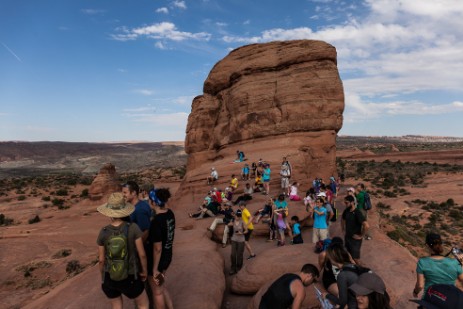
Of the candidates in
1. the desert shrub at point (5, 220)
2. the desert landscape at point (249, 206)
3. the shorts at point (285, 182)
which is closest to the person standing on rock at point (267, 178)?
the desert landscape at point (249, 206)

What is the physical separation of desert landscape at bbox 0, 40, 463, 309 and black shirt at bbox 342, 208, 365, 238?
50.5 inches

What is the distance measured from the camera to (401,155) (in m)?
69.1

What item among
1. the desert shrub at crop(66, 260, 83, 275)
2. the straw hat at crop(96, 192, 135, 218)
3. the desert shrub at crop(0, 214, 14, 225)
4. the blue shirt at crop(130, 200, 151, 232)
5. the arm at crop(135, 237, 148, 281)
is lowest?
the desert shrub at crop(0, 214, 14, 225)

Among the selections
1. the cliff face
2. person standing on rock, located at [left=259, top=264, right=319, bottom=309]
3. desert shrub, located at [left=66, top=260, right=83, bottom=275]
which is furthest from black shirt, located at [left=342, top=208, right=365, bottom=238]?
desert shrub, located at [left=66, top=260, right=83, bottom=275]

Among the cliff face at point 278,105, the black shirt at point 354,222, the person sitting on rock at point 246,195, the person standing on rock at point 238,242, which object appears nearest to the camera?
the black shirt at point 354,222

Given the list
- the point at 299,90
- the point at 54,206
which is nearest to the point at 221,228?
the point at 299,90

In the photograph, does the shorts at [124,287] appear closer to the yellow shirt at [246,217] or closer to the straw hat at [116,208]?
the straw hat at [116,208]

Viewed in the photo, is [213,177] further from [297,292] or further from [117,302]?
[297,292]

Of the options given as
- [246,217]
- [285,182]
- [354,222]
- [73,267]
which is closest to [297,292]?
[354,222]

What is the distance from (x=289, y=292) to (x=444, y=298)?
5.99 feet

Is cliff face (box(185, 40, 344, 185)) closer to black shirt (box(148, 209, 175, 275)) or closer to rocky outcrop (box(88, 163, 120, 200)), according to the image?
rocky outcrop (box(88, 163, 120, 200))

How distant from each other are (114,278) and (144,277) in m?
0.47

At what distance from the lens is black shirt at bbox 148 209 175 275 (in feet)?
16.6

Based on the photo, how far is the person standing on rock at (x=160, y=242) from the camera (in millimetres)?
5039
